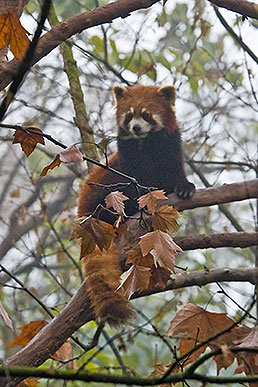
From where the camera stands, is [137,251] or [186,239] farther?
[186,239]

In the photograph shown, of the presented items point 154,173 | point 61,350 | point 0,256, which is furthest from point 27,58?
point 0,256

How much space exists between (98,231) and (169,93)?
5.89 ft

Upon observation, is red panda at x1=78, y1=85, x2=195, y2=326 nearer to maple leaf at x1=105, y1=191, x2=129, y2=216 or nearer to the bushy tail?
the bushy tail

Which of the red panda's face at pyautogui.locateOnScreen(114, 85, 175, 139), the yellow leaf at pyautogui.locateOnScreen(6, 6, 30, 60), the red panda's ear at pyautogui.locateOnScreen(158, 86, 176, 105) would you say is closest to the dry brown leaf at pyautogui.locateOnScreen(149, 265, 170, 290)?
the yellow leaf at pyautogui.locateOnScreen(6, 6, 30, 60)

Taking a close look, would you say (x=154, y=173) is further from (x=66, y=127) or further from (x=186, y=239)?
(x=66, y=127)

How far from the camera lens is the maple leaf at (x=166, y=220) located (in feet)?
5.49

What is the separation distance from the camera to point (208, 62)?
4430 millimetres

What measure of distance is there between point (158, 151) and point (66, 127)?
1299 millimetres

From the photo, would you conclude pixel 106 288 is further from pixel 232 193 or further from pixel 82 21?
pixel 82 21

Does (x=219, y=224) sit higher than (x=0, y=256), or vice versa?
(x=219, y=224)

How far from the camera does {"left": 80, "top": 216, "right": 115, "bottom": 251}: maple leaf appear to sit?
5.23 feet

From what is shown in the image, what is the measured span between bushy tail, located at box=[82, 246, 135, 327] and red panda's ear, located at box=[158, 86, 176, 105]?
1.19 meters

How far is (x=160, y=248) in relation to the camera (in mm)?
1557

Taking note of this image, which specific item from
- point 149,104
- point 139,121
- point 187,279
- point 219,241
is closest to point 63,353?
point 187,279
